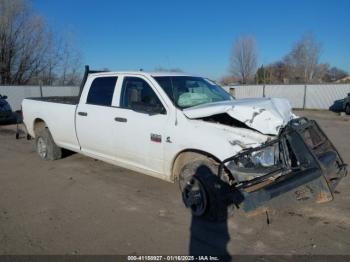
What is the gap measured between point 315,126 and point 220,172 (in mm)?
1527

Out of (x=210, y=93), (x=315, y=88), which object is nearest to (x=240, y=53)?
(x=315, y=88)

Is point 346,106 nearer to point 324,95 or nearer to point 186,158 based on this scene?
point 324,95

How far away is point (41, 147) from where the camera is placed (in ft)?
25.1

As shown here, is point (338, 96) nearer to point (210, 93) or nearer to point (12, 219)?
point (210, 93)

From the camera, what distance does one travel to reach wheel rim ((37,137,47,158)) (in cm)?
753

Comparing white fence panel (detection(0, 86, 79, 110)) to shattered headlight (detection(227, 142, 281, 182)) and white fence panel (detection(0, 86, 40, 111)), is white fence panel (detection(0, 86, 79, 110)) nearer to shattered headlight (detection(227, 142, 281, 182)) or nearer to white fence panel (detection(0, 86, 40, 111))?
white fence panel (detection(0, 86, 40, 111))

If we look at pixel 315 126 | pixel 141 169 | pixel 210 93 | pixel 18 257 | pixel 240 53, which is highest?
pixel 240 53

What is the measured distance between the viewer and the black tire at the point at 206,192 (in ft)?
13.2

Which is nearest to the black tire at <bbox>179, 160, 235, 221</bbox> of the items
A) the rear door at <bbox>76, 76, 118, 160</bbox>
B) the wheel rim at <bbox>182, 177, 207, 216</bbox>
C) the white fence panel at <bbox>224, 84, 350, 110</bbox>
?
the wheel rim at <bbox>182, 177, 207, 216</bbox>

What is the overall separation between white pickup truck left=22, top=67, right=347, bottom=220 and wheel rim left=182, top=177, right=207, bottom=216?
0.01 meters

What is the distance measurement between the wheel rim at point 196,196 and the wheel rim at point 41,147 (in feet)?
14.4

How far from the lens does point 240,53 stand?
201ft


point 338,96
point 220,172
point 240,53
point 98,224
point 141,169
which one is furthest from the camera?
point 240,53

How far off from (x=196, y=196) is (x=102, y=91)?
8.93ft
